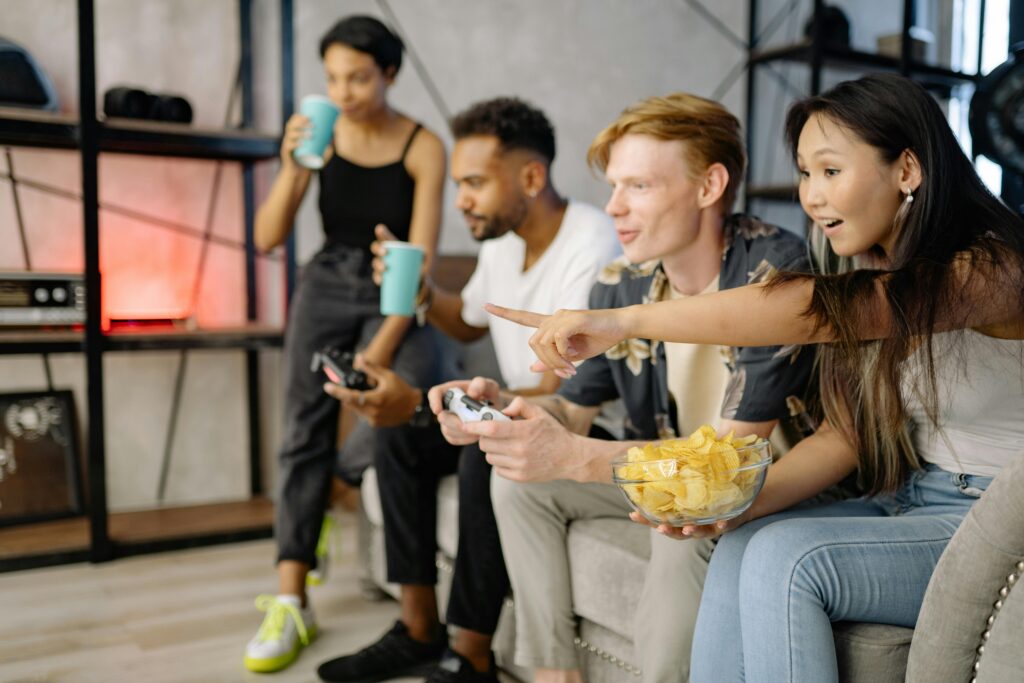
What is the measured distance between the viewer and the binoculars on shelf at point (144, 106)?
2611 millimetres

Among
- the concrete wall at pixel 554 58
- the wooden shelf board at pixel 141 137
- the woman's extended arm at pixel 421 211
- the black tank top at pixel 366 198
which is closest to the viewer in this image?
the woman's extended arm at pixel 421 211

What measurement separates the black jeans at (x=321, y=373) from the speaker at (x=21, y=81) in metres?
0.98

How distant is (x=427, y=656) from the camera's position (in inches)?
75.3

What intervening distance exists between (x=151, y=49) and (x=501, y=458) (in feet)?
7.21

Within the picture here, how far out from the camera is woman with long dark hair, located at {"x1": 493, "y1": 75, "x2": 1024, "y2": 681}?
110 cm

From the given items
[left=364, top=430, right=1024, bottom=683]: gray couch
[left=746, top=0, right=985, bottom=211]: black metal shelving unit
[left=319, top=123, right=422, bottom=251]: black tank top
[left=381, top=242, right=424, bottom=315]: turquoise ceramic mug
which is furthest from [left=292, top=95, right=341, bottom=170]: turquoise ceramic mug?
[left=746, top=0, right=985, bottom=211]: black metal shelving unit

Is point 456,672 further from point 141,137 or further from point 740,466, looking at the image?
point 141,137

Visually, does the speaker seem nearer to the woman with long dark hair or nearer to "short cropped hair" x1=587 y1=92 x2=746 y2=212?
"short cropped hair" x1=587 y1=92 x2=746 y2=212

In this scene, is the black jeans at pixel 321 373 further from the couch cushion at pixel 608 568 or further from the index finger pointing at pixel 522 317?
the index finger pointing at pixel 522 317

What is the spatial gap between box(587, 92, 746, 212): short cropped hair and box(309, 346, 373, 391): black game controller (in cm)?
72

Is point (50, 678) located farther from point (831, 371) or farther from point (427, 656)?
point (831, 371)

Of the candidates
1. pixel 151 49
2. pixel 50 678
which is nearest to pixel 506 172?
pixel 50 678

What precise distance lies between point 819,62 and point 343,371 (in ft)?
8.20

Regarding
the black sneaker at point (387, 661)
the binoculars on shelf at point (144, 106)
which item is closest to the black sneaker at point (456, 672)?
the black sneaker at point (387, 661)
